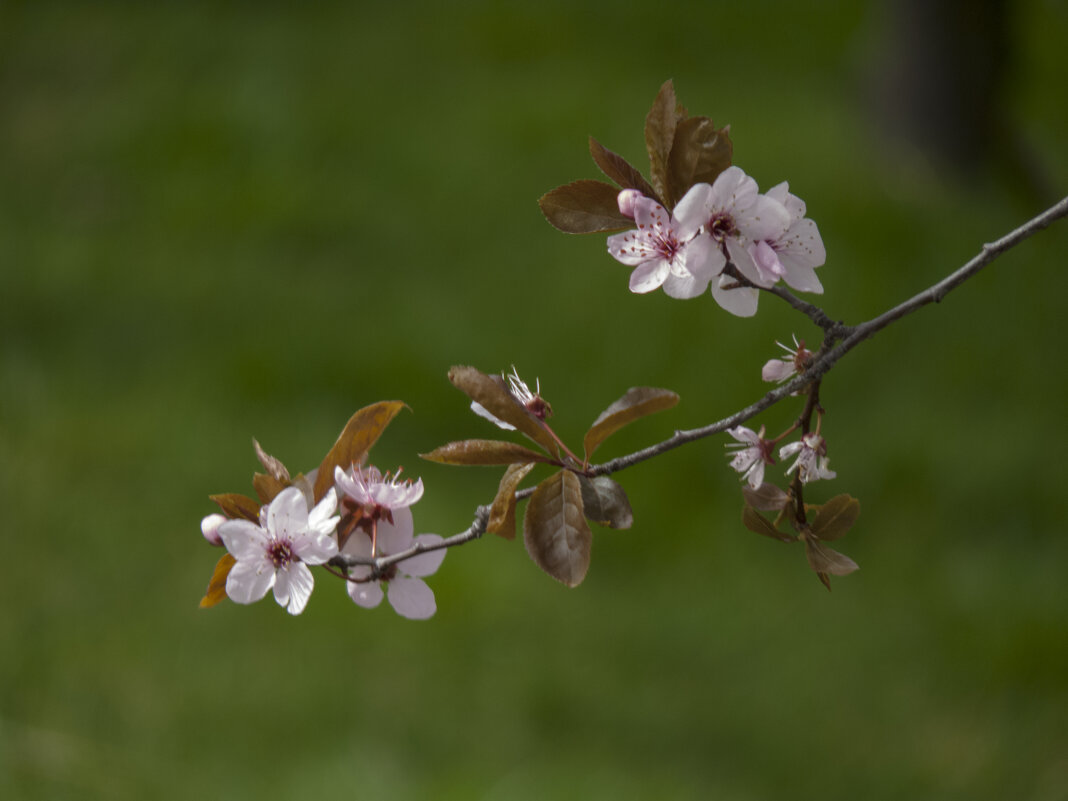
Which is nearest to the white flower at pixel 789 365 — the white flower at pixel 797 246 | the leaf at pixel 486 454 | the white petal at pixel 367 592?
the white flower at pixel 797 246

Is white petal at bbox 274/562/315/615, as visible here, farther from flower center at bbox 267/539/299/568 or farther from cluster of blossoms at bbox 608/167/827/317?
cluster of blossoms at bbox 608/167/827/317

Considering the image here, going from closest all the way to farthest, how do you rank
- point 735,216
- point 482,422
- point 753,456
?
point 735,216 → point 753,456 → point 482,422

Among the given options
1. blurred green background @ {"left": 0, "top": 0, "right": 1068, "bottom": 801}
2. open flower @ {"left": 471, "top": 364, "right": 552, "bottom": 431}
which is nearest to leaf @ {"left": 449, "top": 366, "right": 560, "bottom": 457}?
open flower @ {"left": 471, "top": 364, "right": 552, "bottom": 431}

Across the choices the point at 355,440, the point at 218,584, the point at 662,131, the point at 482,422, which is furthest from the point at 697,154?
the point at 482,422

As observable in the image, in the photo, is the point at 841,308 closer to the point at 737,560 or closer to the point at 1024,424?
the point at 1024,424

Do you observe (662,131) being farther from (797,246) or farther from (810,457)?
(810,457)

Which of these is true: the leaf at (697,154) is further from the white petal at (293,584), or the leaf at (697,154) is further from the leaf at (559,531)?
the white petal at (293,584)
